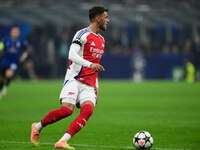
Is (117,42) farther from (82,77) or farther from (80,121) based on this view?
(80,121)

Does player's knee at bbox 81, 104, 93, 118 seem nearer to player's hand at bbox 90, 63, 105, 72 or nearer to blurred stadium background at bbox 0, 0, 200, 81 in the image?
player's hand at bbox 90, 63, 105, 72

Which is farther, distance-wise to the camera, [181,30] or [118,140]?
[181,30]

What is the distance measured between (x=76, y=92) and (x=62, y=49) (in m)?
29.2

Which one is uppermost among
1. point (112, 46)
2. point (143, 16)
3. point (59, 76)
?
point (143, 16)

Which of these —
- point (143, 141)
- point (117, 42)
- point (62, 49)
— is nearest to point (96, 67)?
point (143, 141)

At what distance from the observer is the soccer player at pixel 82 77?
24.1 feet

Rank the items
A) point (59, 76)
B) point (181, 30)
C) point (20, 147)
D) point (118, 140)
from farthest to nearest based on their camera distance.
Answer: point (181, 30) < point (59, 76) < point (118, 140) < point (20, 147)

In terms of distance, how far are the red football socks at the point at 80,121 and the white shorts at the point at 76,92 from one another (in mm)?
186

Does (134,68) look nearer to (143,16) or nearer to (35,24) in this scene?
(143,16)

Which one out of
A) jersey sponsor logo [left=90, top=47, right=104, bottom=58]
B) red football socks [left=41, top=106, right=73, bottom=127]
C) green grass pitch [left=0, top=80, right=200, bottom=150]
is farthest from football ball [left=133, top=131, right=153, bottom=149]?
jersey sponsor logo [left=90, top=47, right=104, bottom=58]

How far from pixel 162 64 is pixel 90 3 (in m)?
7.42

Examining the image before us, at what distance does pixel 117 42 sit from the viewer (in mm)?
38562

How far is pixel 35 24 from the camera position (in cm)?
3666

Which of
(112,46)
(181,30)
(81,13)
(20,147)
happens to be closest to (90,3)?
(81,13)
